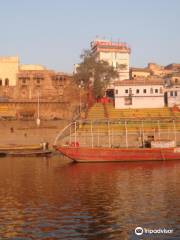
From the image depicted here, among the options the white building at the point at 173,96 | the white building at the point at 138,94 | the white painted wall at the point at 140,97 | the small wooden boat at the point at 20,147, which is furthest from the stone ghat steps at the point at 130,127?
the white building at the point at 173,96

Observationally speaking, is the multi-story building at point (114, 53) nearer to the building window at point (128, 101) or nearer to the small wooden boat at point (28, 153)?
the building window at point (128, 101)

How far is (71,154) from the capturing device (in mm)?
49812

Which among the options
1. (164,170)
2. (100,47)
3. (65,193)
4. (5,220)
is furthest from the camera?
(100,47)

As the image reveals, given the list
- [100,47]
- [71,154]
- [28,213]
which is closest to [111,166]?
[71,154]

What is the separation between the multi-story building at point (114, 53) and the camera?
3898 inches

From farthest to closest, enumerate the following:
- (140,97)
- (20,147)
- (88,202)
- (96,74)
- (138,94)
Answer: (96,74) → (140,97) → (138,94) → (20,147) → (88,202)

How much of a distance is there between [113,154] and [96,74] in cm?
3675

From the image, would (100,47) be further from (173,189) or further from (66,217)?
(66,217)

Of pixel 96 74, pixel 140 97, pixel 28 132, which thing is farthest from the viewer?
pixel 96 74

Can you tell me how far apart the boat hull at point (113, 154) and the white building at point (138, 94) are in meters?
26.0

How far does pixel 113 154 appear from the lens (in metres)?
49.8

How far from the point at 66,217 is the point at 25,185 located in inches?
438

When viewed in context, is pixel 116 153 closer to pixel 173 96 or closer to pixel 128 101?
pixel 128 101

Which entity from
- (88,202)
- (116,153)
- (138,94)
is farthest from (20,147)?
(88,202)
